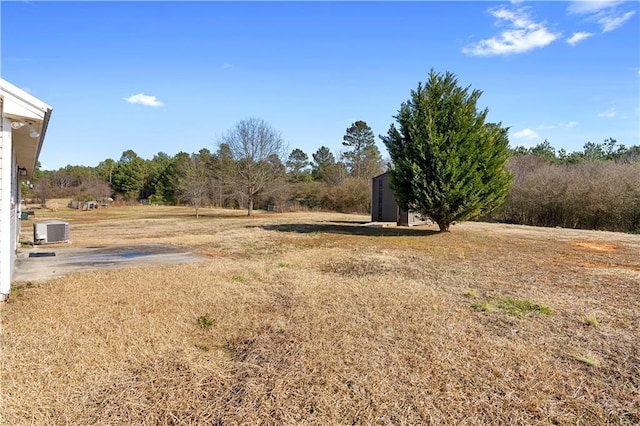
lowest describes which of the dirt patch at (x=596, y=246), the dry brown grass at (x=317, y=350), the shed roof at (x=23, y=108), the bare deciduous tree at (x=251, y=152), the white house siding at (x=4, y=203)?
the dry brown grass at (x=317, y=350)

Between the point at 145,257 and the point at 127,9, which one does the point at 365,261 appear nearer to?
the point at 145,257

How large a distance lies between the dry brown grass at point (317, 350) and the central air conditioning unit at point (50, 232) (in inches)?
213

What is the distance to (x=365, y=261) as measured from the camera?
25.1 ft

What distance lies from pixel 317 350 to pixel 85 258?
682 cm

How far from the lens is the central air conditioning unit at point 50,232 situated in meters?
9.81

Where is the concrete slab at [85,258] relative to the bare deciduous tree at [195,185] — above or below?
below

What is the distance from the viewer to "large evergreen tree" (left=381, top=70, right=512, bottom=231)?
11.4m

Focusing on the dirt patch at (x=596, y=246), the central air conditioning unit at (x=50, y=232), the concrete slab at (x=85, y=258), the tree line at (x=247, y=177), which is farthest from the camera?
the tree line at (x=247, y=177)

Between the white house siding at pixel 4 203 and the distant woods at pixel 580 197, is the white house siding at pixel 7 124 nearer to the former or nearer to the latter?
the white house siding at pixel 4 203

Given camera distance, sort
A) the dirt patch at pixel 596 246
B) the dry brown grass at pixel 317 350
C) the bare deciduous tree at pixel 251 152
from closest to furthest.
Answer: the dry brown grass at pixel 317 350, the dirt patch at pixel 596 246, the bare deciduous tree at pixel 251 152

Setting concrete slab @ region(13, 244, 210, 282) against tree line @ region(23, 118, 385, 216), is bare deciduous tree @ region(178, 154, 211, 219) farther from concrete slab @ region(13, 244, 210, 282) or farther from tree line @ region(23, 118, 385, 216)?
concrete slab @ region(13, 244, 210, 282)

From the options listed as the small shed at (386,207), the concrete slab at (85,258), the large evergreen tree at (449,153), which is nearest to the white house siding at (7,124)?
the concrete slab at (85,258)

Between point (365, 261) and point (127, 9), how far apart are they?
8590 mm

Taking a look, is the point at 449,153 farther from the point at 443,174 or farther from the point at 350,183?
the point at 350,183
